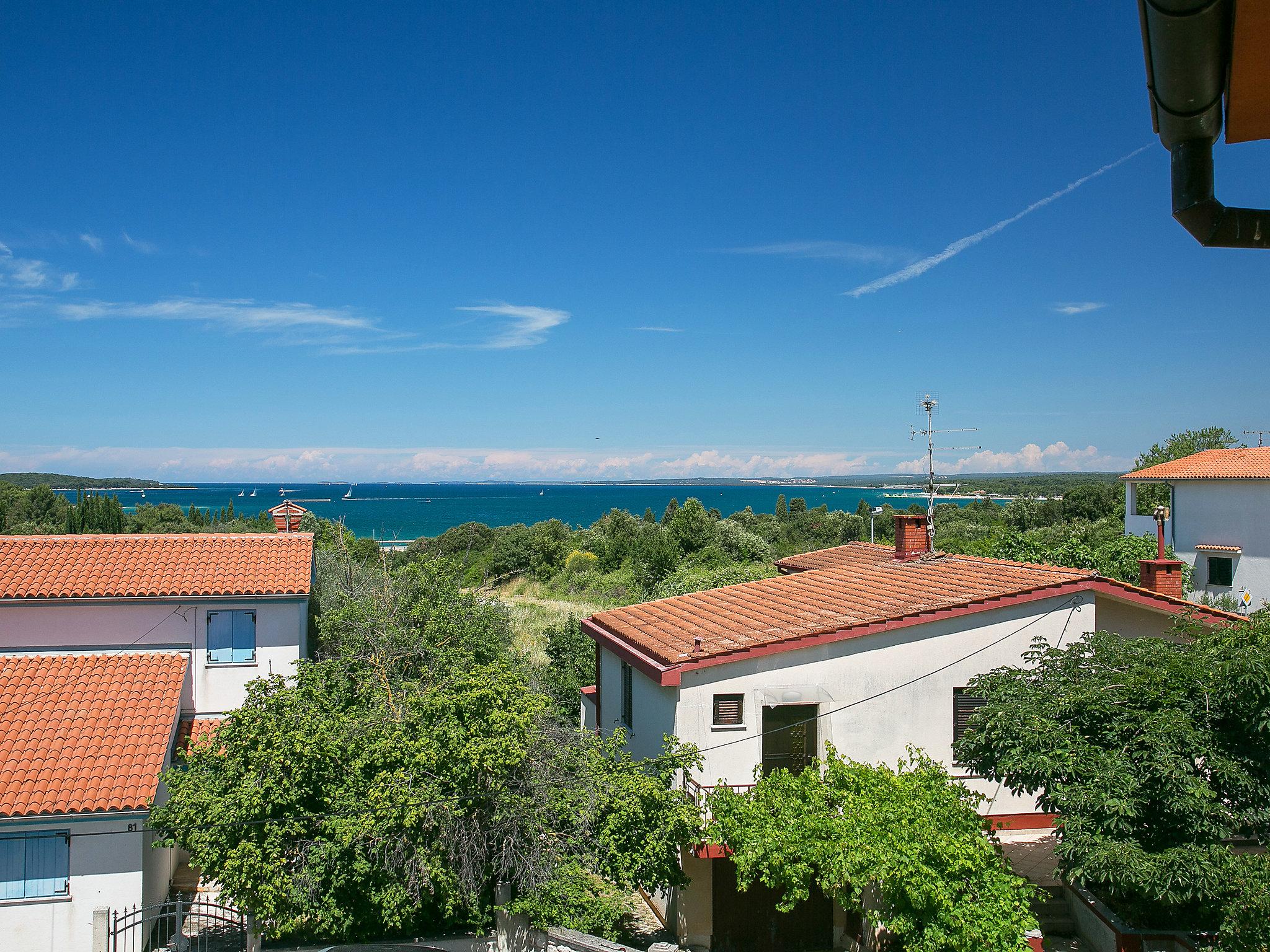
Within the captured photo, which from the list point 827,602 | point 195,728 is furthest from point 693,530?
point 195,728

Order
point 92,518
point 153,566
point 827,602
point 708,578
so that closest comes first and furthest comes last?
point 827,602, point 153,566, point 708,578, point 92,518

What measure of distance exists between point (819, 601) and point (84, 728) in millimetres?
13271

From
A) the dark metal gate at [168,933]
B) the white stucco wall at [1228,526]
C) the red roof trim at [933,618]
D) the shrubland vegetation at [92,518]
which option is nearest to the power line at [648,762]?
the red roof trim at [933,618]

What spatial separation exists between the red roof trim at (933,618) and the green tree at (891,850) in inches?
82.0

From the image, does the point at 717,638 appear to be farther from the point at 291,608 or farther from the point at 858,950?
the point at 291,608

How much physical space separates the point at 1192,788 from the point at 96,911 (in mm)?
15154

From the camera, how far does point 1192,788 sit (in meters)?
10.8

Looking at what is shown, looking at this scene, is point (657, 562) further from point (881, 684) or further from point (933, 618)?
point (933, 618)

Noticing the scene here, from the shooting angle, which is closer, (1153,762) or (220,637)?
(1153,762)

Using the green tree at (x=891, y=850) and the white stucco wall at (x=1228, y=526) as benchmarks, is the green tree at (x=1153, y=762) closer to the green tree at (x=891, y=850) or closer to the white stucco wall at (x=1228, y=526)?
the green tree at (x=891, y=850)

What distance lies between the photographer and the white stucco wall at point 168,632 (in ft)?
58.9

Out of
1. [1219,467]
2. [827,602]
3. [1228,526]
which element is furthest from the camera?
[1219,467]

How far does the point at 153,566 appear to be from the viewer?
1941 centimetres

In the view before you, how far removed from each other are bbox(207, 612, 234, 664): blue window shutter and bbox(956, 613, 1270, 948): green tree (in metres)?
14.5
